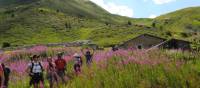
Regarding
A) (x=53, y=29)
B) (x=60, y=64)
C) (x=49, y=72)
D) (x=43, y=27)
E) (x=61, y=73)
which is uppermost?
(x=60, y=64)

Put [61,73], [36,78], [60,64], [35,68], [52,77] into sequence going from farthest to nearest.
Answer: [60,64], [61,73], [52,77], [36,78], [35,68]

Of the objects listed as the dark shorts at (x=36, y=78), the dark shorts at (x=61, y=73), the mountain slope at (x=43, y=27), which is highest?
the dark shorts at (x=36, y=78)

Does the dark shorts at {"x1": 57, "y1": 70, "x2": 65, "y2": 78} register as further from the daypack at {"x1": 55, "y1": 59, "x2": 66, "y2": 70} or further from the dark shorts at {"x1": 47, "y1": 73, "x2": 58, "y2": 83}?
the dark shorts at {"x1": 47, "y1": 73, "x2": 58, "y2": 83}

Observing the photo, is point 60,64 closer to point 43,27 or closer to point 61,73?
point 61,73

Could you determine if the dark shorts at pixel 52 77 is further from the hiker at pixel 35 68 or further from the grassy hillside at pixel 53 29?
the grassy hillside at pixel 53 29

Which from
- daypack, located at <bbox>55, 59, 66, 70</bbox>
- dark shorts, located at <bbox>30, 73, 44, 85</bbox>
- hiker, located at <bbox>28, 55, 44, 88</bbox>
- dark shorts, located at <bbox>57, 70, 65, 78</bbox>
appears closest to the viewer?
hiker, located at <bbox>28, 55, 44, 88</bbox>

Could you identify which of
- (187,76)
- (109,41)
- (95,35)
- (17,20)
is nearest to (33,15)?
(17,20)

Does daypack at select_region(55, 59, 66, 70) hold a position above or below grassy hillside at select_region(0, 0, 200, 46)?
above

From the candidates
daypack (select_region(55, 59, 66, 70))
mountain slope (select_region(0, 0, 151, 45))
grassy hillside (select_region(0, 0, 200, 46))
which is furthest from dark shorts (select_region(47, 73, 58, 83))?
mountain slope (select_region(0, 0, 151, 45))

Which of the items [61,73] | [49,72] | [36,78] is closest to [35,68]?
[36,78]


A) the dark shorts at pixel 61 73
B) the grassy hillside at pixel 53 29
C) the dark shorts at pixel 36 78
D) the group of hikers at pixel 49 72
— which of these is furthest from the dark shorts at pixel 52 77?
the grassy hillside at pixel 53 29

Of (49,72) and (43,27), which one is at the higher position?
(49,72)

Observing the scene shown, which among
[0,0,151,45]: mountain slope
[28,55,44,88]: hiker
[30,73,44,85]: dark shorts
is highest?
[28,55,44,88]: hiker

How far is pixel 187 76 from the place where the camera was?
12.7 metres
